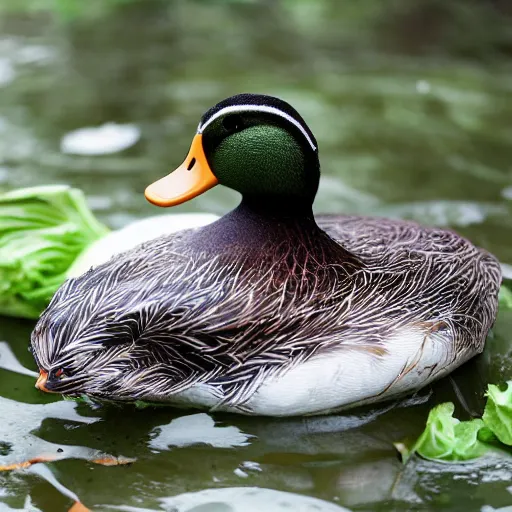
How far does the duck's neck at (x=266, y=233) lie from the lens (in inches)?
136

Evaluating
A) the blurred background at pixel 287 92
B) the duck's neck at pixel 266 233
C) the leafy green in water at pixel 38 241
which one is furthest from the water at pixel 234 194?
the duck's neck at pixel 266 233

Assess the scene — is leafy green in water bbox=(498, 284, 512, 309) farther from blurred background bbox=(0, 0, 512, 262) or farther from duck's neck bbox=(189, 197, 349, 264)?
duck's neck bbox=(189, 197, 349, 264)

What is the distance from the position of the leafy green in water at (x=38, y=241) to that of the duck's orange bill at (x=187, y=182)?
1.07 meters

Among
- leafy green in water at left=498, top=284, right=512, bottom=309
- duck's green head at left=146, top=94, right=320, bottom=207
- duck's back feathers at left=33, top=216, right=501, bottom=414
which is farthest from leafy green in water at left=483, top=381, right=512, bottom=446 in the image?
leafy green in water at left=498, top=284, right=512, bottom=309

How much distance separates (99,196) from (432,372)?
9.63ft

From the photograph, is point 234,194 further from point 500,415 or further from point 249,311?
point 500,415

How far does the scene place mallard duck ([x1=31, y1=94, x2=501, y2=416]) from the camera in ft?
10.8

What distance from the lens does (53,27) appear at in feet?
33.9

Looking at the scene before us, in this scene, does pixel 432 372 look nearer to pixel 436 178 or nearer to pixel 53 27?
pixel 436 178

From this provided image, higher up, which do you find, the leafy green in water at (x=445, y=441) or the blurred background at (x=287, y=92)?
the blurred background at (x=287, y=92)

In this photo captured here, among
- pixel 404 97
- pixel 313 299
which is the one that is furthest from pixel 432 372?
pixel 404 97

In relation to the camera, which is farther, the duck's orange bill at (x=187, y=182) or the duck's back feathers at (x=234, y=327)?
the duck's orange bill at (x=187, y=182)

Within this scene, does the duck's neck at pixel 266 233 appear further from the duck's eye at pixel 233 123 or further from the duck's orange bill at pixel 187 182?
the duck's eye at pixel 233 123

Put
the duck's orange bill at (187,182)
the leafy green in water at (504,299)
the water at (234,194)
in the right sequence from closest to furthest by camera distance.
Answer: the water at (234,194) < the duck's orange bill at (187,182) < the leafy green in water at (504,299)
